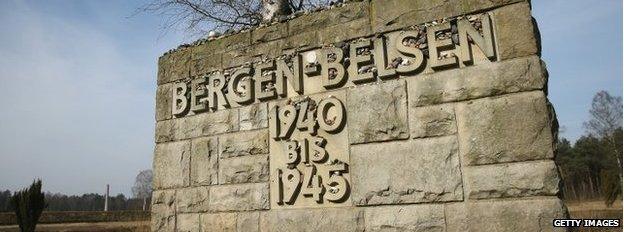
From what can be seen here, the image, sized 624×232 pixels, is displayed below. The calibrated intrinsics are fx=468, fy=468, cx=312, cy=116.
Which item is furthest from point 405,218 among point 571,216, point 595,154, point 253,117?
point 595,154

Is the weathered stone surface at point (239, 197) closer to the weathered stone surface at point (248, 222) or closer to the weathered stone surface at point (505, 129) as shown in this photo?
the weathered stone surface at point (248, 222)

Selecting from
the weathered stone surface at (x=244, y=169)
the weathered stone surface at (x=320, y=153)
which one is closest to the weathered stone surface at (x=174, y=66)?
the weathered stone surface at (x=244, y=169)

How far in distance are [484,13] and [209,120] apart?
2.48 metres

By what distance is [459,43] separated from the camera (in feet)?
10.8

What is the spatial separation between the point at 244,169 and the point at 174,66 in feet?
4.62

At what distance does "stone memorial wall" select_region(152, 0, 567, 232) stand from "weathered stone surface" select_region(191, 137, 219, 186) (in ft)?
0.04

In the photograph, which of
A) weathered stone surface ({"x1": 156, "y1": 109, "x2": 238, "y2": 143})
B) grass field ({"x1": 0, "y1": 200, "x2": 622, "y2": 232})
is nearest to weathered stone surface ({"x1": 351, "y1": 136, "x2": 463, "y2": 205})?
weathered stone surface ({"x1": 156, "y1": 109, "x2": 238, "y2": 143})

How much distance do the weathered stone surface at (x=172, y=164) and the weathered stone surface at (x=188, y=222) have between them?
0.93 feet

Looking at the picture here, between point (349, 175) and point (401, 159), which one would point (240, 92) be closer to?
point (349, 175)

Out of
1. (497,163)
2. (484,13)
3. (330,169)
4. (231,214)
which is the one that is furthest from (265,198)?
(484,13)

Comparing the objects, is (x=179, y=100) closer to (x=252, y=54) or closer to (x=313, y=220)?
(x=252, y=54)

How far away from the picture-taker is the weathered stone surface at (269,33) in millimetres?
4105

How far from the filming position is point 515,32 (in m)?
3.15

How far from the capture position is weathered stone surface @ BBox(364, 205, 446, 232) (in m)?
3.14
